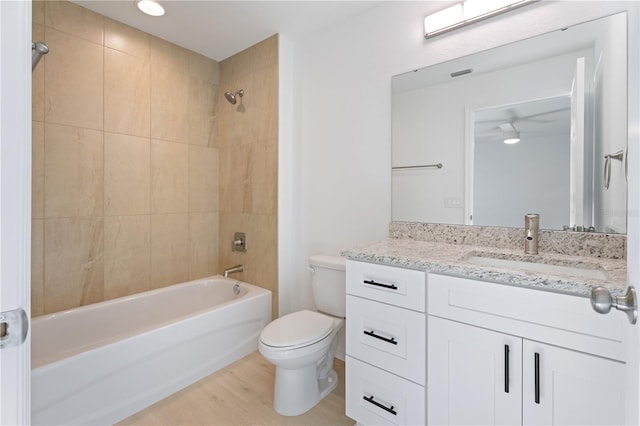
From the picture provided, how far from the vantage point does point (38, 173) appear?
1937mm

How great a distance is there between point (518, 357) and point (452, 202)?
0.90 m

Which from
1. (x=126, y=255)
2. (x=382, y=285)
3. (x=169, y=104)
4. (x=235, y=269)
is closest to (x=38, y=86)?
(x=169, y=104)

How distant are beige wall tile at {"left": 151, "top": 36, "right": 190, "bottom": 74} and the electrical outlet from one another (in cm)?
237

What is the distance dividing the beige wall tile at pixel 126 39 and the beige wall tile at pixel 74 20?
0.05 metres

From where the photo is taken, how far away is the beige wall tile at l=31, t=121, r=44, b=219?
1.92 meters

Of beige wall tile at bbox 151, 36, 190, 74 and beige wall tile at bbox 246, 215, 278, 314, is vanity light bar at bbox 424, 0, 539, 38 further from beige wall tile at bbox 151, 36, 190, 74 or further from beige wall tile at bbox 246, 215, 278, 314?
beige wall tile at bbox 151, 36, 190, 74

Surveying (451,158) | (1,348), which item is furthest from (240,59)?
(1,348)

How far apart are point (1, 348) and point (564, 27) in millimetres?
2200

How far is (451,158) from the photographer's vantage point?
1.78 meters

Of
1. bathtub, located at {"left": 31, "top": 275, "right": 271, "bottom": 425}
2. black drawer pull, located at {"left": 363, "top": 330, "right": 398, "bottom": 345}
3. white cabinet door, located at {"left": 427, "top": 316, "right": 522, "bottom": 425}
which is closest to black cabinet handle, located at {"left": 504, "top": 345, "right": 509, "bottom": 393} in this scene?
Answer: white cabinet door, located at {"left": 427, "top": 316, "right": 522, "bottom": 425}

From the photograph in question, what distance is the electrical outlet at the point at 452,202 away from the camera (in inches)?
69.1

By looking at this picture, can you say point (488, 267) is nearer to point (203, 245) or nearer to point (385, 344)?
point (385, 344)

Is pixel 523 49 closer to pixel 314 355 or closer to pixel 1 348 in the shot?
pixel 314 355

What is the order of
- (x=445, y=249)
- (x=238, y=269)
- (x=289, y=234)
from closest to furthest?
(x=445, y=249), (x=289, y=234), (x=238, y=269)
